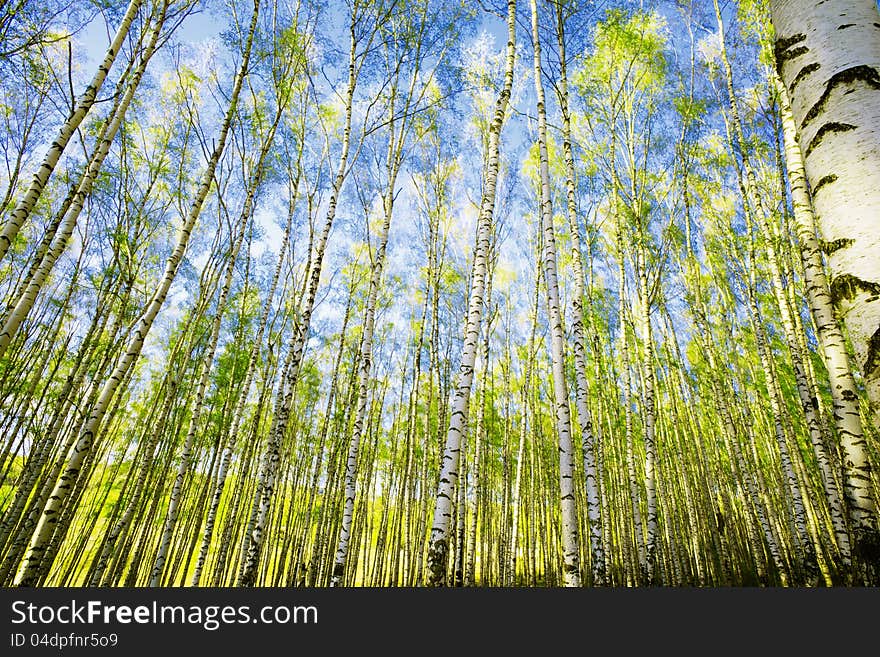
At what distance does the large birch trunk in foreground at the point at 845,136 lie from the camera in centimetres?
86

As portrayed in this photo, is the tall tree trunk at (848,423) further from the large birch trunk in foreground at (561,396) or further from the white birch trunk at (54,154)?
the white birch trunk at (54,154)

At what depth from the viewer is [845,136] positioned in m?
0.98

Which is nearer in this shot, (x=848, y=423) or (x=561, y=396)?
(x=848, y=423)

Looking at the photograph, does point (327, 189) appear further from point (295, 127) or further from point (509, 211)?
point (509, 211)

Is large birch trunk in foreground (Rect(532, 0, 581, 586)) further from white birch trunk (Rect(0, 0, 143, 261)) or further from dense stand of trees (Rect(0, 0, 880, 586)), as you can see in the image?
white birch trunk (Rect(0, 0, 143, 261))

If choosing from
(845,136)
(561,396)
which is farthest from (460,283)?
(845,136)

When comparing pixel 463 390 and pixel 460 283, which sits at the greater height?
pixel 460 283

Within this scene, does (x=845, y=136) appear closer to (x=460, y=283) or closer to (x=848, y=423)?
(x=848, y=423)

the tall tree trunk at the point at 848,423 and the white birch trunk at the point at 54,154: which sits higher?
the white birch trunk at the point at 54,154

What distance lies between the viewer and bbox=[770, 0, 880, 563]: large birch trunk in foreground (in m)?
0.86

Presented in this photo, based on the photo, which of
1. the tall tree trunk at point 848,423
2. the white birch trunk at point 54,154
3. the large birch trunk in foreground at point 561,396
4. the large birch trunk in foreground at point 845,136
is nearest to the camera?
the large birch trunk in foreground at point 845,136

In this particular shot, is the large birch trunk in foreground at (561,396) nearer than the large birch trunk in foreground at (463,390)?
No

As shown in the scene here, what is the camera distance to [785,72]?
1199mm

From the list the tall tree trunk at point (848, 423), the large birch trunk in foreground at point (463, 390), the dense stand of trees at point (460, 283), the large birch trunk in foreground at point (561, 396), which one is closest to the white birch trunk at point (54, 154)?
the dense stand of trees at point (460, 283)
